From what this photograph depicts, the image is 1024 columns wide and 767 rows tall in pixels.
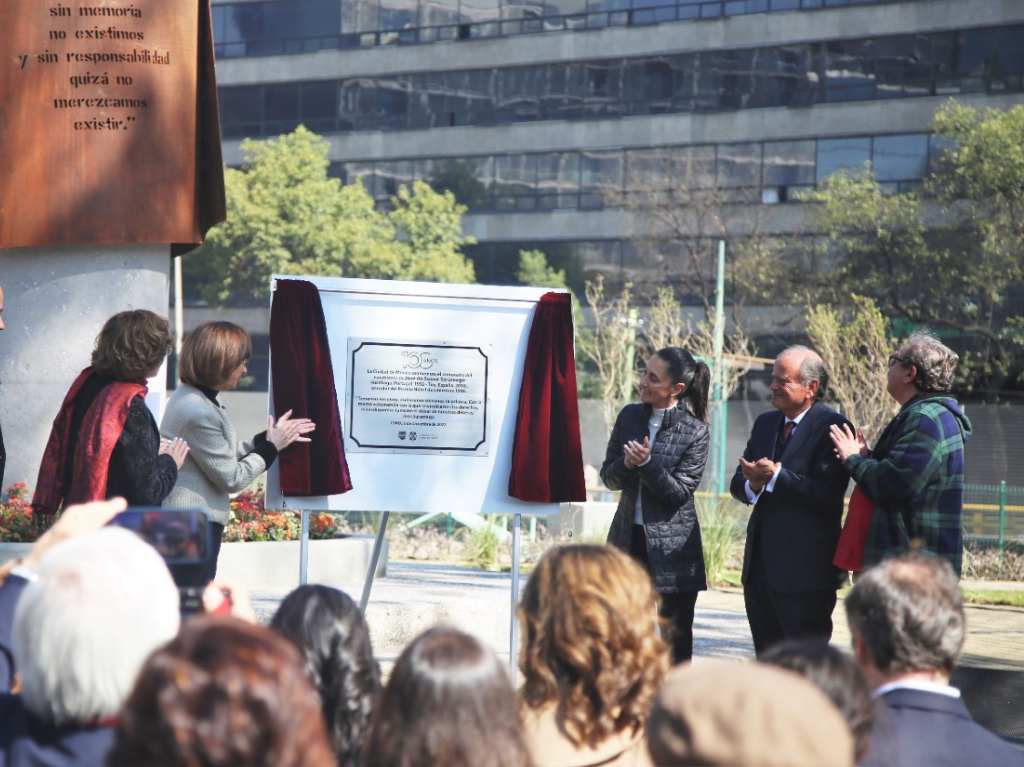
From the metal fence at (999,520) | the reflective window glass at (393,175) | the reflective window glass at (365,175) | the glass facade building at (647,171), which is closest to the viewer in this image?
the metal fence at (999,520)

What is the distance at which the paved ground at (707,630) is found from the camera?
28.7ft

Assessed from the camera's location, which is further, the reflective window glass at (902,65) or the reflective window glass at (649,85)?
the reflective window glass at (649,85)

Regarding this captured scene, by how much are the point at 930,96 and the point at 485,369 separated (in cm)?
4140

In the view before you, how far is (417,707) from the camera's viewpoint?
101 inches

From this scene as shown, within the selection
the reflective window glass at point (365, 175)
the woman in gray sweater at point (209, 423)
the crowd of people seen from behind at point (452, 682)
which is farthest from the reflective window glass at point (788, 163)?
the crowd of people seen from behind at point (452, 682)

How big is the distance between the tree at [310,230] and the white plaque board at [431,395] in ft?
132

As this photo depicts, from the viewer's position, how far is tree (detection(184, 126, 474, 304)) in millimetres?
48219

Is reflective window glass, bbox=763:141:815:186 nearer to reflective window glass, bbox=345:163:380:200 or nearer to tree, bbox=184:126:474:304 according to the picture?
tree, bbox=184:126:474:304

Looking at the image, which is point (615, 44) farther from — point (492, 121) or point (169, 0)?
point (169, 0)

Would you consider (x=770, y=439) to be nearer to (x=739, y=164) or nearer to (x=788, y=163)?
(x=788, y=163)

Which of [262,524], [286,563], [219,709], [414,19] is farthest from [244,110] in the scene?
[219,709]

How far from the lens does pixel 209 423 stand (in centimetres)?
623

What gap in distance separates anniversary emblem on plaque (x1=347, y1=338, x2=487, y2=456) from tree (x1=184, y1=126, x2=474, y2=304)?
4019cm

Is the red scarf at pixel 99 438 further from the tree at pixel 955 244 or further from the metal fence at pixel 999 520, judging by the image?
the tree at pixel 955 244
